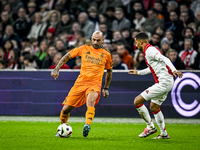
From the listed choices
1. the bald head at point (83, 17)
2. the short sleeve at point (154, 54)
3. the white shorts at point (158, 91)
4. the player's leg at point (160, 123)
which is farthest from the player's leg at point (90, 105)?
the bald head at point (83, 17)

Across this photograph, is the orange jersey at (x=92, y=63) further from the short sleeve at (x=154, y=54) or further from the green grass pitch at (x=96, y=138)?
the green grass pitch at (x=96, y=138)

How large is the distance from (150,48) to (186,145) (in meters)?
2.00

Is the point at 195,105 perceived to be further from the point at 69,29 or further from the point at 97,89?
the point at 69,29

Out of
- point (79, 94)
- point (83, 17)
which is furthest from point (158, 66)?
point (83, 17)

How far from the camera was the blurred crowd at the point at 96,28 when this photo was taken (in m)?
12.2

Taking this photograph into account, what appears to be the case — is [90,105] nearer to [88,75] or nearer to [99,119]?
[88,75]

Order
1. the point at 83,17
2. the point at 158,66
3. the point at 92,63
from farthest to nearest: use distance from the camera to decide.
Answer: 1. the point at 83,17
2. the point at 92,63
3. the point at 158,66

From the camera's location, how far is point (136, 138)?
7.10m

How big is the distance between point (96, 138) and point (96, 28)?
27.7 ft

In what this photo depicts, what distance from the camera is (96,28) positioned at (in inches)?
583

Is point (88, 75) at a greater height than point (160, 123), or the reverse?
point (88, 75)

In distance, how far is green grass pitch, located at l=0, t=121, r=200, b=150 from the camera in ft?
19.6

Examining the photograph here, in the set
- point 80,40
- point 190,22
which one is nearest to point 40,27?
point 80,40

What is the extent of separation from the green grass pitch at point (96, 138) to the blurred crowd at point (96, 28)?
10.1ft
